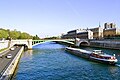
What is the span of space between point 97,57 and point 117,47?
44576 millimetres

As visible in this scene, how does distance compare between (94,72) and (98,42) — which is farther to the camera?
(98,42)

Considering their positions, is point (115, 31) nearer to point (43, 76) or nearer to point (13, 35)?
point (13, 35)

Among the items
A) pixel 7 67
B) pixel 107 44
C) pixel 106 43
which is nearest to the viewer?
pixel 7 67

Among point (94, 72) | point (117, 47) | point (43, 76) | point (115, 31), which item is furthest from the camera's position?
point (115, 31)

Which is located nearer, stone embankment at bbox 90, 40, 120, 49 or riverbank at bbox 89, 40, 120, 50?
riverbank at bbox 89, 40, 120, 50

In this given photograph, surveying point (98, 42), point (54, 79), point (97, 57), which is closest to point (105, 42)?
point (98, 42)

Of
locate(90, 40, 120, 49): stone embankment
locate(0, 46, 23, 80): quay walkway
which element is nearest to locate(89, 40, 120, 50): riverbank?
locate(90, 40, 120, 49): stone embankment

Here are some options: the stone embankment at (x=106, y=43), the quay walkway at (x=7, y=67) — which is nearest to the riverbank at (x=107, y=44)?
the stone embankment at (x=106, y=43)

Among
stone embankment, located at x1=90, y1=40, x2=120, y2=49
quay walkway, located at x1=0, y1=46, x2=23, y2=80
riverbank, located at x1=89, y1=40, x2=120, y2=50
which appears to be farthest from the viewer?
stone embankment, located at x1=90, y1=40, x2=120, y2=49

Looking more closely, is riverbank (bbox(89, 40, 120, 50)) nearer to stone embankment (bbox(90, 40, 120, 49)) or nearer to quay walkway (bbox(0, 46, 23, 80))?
stone embankment (bbox(90, 40, 120, 49))

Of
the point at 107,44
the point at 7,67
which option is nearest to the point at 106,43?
the point at 107,44

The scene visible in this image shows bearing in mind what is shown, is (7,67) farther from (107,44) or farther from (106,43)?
(106,43)

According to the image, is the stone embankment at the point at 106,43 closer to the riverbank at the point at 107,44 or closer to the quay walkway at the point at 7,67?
the riverbank at the point at 107,44

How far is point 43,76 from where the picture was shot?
122 ft
